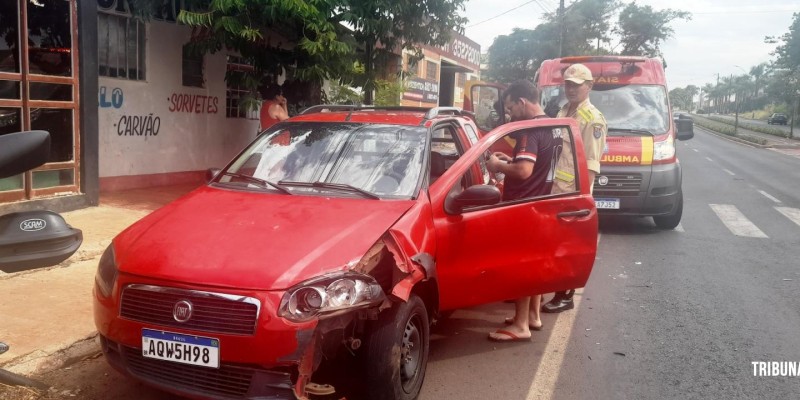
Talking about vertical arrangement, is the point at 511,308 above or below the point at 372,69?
below

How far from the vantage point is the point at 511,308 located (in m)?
5.72

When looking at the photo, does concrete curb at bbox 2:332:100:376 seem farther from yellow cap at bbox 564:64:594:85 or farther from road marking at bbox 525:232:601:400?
yellow cap at bbox 564:64:594:85

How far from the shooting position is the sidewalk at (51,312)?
4.10 metres

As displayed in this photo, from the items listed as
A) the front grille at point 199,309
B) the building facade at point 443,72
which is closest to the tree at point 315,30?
the front grille at point 199,309

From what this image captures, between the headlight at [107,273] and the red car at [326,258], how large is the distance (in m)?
0.01

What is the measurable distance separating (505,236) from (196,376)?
2.12 m

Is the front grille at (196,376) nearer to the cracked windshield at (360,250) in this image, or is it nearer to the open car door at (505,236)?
the cracked windshield at (360,250)

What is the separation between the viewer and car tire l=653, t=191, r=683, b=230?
934 cm

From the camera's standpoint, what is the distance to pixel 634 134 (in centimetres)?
928

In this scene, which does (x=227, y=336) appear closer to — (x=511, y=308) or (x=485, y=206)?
(x=485, y=206)

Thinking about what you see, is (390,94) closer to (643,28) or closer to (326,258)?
(326,258)

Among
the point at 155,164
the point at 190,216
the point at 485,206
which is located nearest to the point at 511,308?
the point at 485,206

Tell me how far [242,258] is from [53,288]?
317 centimetres

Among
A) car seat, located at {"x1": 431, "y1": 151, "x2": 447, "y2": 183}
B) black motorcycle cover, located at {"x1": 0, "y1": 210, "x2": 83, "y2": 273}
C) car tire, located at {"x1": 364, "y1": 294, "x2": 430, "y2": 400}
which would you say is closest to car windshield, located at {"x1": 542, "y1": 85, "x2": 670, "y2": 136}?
car seat, located at {"x1": 431, "y1": 151, "x2": 447, "y2": 183}
